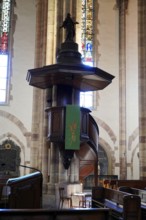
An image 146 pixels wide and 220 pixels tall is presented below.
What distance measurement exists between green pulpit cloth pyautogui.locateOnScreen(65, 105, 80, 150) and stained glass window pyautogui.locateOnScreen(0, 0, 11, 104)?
12873mm

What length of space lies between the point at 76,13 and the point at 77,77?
5.13m

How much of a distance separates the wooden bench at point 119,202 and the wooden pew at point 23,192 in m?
1.41

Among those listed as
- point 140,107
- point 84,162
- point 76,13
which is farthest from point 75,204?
point 140,107

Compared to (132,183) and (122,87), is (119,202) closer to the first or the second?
(132,183)

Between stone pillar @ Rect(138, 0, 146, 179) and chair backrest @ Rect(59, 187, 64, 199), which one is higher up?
stone pillar @ Rect(138, 0, 146, 179)

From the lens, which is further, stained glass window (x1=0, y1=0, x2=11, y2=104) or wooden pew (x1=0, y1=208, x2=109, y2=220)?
stained glass window (x1=0, y1=0, x2=11, y2=104)

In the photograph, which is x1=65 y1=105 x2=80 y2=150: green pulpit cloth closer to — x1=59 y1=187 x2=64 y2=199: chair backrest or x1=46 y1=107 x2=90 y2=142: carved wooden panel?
x1=46 y1=107 x2=90 y2=142: carved wooden panel

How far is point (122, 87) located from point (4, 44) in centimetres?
734

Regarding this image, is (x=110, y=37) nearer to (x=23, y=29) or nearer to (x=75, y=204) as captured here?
(x=23, y=29)

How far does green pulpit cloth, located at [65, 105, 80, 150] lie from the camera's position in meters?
9.57

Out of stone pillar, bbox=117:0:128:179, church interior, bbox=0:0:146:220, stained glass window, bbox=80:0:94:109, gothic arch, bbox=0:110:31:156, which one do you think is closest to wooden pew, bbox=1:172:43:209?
church interior, bbox=0:0:146:220

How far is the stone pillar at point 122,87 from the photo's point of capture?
72.1 ft

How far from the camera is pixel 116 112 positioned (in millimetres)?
22578

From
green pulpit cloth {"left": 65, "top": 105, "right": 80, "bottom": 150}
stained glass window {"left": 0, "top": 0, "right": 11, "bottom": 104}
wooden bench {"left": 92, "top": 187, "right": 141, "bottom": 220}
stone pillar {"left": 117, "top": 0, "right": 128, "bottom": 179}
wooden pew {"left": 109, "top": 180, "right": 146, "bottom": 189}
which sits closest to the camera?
wooden bench {"left": 92, "top": 187, "right": 141, "bottom": 220}
